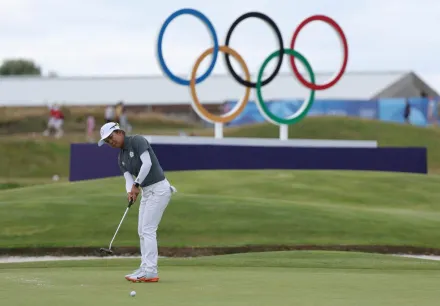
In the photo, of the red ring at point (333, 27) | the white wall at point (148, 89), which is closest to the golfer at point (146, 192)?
the red ring at point (333, 27)

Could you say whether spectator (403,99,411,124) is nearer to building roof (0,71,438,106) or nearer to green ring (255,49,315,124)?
building roof (0,71,438,106)

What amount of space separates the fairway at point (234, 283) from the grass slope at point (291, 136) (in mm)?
44086

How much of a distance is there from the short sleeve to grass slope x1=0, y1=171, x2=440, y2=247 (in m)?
11.5

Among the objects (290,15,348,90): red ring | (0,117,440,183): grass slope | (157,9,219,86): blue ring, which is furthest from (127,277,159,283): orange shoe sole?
(0,117,440,183): grass slope

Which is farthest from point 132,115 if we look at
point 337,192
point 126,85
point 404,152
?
point 337,192

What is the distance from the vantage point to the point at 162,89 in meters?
92.1

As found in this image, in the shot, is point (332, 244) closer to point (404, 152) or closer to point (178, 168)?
point (178, 168)

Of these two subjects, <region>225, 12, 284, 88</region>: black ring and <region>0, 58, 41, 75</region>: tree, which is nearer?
<region>225, 12, 284, 88</region>: black ring

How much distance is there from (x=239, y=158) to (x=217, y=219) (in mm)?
13683

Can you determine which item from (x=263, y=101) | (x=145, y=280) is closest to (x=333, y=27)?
(x=263, y=101)

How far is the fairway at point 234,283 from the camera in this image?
13.1m

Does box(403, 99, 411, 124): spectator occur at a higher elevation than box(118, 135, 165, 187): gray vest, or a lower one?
higher

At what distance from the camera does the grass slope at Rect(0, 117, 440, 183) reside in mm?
65625

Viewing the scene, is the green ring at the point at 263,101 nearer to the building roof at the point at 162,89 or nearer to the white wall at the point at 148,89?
the white wall at the point at 148,89
